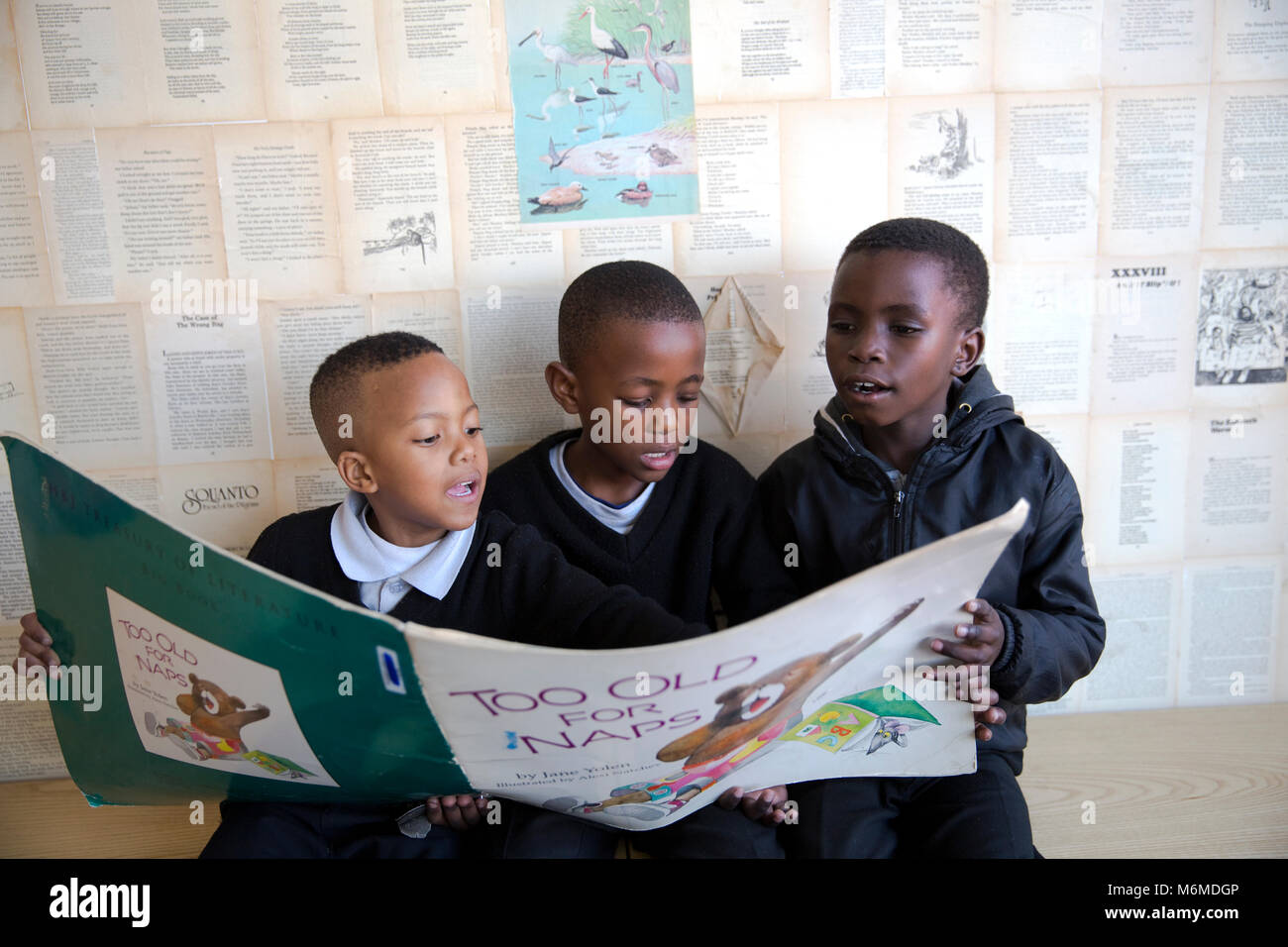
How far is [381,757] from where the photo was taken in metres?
0.96

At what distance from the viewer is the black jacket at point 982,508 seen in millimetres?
1220

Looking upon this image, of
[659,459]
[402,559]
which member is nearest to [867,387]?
[659,459]

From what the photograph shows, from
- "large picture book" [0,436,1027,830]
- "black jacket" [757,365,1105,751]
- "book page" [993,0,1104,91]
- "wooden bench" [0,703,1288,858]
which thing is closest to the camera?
"large picture book" [0,436,1027,830]

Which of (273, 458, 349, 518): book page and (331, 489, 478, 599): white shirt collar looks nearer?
(331, 489, 478, 599): white shirt collar

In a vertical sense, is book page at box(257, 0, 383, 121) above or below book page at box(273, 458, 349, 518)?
above

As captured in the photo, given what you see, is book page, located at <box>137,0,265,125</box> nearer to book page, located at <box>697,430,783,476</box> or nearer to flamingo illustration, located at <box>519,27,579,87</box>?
flamingo illustration, located at <box>519,27,579,87</box>

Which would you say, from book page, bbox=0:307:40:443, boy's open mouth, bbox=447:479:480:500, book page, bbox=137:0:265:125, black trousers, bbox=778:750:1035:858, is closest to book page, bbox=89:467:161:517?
book page, bbox=0:307:40:443

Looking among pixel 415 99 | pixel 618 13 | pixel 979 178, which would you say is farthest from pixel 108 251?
pixel 979 178

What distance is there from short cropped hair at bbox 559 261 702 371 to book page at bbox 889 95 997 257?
454 mm

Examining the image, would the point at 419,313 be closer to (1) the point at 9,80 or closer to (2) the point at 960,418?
(1) the point at 9,80

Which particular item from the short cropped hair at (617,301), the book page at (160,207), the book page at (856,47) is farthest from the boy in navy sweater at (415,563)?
the book page at (856,47)

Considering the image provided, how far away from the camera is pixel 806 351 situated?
60.6 inches

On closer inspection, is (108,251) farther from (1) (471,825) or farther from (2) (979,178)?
(2) (979,178)

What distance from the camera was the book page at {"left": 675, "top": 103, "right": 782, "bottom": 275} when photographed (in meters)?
1.46
